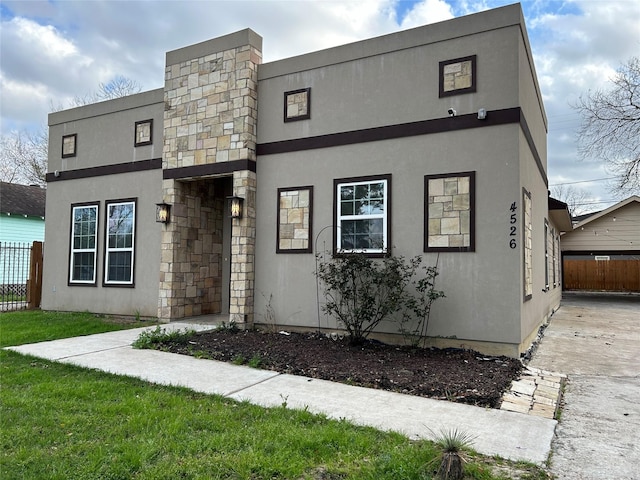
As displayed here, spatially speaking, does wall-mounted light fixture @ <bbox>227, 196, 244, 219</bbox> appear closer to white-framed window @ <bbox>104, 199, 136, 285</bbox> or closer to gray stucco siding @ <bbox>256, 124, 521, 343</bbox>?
gray stucco siding @ <bbox>256, 124, 521, 343</bbox>

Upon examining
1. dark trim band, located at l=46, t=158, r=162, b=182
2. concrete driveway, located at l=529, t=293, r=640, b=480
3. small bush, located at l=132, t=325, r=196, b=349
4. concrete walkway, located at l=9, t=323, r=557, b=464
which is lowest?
concrete driveway, located at l=529, t=293, r=640, b=480

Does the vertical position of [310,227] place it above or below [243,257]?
above

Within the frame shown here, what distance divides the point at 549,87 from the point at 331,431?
37.6 ft

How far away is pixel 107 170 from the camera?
33.7 ft

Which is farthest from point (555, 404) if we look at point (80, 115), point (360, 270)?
point (80, 115)

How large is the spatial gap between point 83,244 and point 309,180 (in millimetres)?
5960

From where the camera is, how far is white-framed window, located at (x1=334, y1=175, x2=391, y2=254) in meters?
7.25

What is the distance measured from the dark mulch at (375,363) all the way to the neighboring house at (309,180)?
1.78 feet

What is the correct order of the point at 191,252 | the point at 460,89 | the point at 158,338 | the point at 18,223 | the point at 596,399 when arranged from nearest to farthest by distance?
the point at 596,399, the point at 460,89, the point at 158,338, the point at 191,252, the point at 18,223

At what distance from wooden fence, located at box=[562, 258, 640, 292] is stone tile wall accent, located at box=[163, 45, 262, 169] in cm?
2149

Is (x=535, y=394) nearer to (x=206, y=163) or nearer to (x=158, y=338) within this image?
(x=158, y=338)

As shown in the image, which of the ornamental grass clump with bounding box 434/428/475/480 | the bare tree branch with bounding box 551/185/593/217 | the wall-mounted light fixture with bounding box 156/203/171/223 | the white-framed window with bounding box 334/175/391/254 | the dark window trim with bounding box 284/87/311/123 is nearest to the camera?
the ornamental grass clump with bounding box 434/428/475/480

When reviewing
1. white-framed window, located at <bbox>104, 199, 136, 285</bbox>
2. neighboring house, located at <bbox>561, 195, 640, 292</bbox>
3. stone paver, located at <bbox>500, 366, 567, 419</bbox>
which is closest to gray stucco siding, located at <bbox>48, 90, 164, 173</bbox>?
white-framed window, located at <bbox>104, 199, 136, 285</bbox>

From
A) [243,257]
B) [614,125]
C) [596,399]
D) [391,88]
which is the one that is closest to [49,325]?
[243,257]
